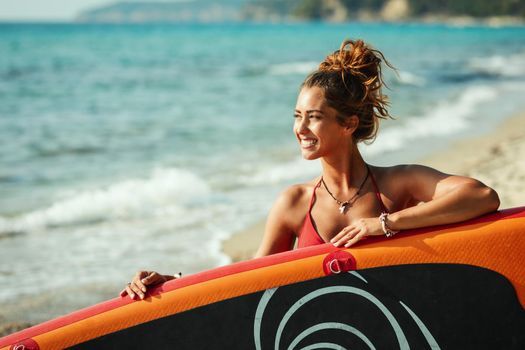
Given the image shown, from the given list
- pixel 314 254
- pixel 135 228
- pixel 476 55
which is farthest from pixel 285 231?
pixel 476 55

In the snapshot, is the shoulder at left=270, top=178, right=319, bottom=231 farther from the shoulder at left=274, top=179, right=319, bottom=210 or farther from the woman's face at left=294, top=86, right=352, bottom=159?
the woman's face at left=294, top=86, right=352, bottom=159

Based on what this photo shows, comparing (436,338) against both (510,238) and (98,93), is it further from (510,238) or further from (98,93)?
(98,93)

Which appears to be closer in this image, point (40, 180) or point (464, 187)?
point (464, 187)

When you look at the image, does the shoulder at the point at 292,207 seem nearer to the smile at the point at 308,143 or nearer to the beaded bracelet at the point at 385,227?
the smile at the point at 308,143

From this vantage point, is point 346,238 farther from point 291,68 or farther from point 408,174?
point 291,68

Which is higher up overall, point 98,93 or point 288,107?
point 98,93

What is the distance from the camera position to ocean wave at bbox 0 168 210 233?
6555 millimetres

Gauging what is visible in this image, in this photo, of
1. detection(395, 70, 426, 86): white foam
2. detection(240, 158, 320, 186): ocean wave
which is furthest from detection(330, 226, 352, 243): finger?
detection(395, 70, 426, 86): white foam

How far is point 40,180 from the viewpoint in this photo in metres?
8.38

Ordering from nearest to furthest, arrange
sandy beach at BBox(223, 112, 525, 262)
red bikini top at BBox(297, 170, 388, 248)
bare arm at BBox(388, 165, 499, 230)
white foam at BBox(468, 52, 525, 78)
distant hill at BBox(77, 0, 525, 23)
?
bare arm at BBox(388, 165, 499, 230), red bikini top at BBox(297, 170, 388, 248), sandy beach at BBox(223, 112, 525, 262), white foam at BBox(468, 52, 525, 78), distant hill at BBox(77, 0, 525, 23)

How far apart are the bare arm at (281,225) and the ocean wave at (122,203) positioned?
398 centimetres

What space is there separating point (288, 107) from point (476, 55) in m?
20.2

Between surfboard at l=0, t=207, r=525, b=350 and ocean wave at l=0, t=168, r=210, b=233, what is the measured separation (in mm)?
4190

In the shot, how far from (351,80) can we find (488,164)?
4.99 metres
